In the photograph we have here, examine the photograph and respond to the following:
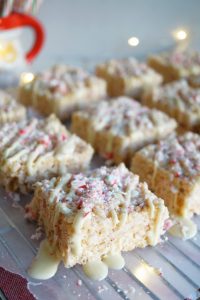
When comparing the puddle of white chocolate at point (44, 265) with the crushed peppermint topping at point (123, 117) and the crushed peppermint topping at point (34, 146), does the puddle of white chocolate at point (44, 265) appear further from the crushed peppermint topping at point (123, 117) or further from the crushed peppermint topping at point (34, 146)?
the crushed peppermint topping at point (123, 117)

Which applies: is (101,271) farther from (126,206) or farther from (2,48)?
(2,48)

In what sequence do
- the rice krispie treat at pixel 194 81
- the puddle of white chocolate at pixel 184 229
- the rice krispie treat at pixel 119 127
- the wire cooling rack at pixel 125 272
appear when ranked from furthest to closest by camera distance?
the rice krispie treat at pixel 194 81
the rice krispie treat at pixel 119 127
the puddle of white chocolate at pixel 184 229
the wire cooling rack at pixel 125 272

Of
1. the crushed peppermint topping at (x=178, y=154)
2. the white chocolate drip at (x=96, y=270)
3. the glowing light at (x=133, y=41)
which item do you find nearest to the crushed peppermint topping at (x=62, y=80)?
the crushed peppermint topping at (x=178, y=154)

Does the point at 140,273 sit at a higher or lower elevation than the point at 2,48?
Result: lower

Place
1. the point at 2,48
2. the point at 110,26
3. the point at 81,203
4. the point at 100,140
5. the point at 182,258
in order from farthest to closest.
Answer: the point at 110,26 < the point at 2,48 < the point at 100,140 < the point at 182,258 < the point at 81,203

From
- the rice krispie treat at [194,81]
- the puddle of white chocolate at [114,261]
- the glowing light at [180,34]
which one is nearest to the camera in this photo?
the puddle of white chocolate at [114,261]

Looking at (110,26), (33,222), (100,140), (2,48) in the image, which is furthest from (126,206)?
(110,26)

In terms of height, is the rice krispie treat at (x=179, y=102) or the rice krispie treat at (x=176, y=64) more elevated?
the rice krispie treat at (x=176, y=64)

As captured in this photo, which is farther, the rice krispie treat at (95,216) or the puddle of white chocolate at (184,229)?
the puddle of white chocolate at (184,229)
